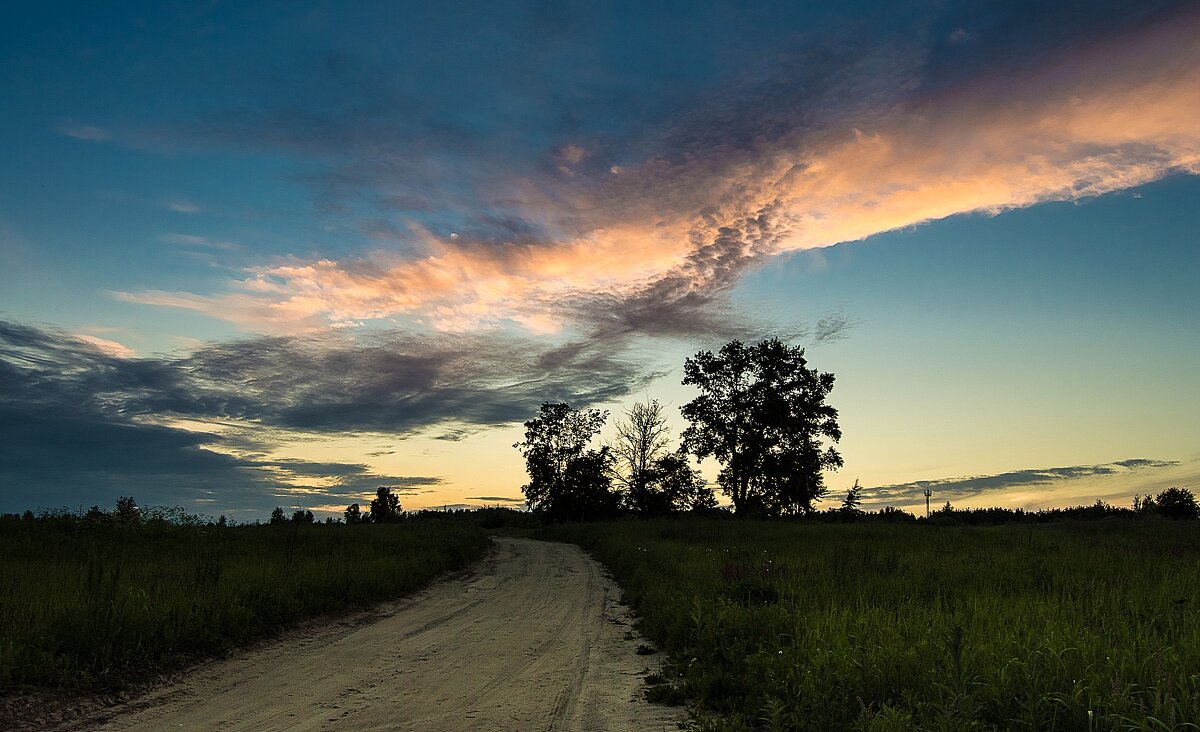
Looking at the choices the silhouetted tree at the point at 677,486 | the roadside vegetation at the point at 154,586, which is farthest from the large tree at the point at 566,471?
the roadside vegetation at the point at 154,586

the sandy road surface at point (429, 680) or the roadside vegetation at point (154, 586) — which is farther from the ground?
the roadside vegetation at point (154, 586)

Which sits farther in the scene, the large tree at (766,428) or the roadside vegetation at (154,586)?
the large tree at (766,428)

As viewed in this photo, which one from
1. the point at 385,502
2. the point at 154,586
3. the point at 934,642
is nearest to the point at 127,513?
the point at 154,586

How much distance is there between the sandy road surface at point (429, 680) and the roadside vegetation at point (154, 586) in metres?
0.77

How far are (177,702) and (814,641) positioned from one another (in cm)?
782

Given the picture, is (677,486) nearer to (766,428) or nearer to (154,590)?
(766,428)

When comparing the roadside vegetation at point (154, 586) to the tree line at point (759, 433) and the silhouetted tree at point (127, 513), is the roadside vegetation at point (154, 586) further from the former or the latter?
the tree line at point (759, 433)

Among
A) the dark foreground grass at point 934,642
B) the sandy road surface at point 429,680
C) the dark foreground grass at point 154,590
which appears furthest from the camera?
the dark foreground grass at point 154,590

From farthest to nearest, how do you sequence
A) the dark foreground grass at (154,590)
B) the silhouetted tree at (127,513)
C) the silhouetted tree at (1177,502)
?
the silhouetted tree at (1177,502), the silhouetted tree at (127,513), the dark foreground grass at (154,590)

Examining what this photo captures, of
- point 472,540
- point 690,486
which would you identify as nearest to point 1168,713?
point 472,540

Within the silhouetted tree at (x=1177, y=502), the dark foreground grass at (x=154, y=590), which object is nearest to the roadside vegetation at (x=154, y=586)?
the dark foreground grass at (x=154, y=590)

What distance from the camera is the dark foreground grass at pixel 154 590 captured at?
9117mm

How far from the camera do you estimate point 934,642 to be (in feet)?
24.8

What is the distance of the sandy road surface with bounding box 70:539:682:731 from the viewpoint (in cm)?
736
